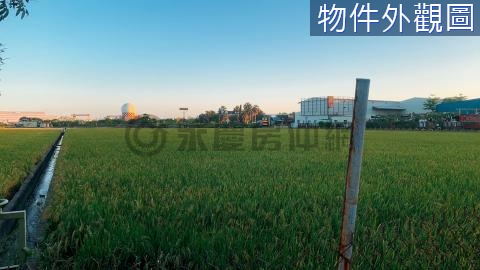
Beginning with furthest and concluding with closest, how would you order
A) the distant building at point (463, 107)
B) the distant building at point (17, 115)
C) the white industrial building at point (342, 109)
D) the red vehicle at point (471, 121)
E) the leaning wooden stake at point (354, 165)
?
1. the distant building at point (17, 115)
2. the white industrial building at point (342, 109)
3. the distant building at point (463, 107)
4. the red vehicle at point (471, 121)
5. the leaning wooden stake at point (354, 165)

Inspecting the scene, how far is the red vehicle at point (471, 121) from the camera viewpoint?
38.8m

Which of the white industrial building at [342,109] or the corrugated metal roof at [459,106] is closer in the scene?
the corrugated metal roof at [459,106]

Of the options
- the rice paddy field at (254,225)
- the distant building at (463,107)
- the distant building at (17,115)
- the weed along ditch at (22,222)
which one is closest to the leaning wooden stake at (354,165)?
the rice paddy field at (254,225)

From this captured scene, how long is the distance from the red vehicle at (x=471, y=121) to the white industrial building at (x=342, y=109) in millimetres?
20652

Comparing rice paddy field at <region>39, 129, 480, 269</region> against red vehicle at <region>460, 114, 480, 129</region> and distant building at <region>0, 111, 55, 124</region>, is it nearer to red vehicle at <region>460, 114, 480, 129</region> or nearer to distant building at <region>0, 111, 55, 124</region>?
red vehicle at <region>460, 114, 480, 129</region>

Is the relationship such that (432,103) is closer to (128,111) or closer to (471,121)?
(471,121)

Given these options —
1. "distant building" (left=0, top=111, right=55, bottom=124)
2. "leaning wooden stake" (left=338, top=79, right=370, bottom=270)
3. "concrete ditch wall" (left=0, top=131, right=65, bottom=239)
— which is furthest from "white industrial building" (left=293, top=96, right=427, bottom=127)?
"distant building" (left=0, top=111, right=55, bottom=124)

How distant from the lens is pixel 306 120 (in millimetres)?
66125

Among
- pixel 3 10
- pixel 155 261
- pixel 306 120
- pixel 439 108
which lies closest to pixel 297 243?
pixel 155 261

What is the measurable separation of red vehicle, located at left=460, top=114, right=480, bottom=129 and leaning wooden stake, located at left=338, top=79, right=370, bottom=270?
45841mm

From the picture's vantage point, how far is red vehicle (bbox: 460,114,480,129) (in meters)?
38.8

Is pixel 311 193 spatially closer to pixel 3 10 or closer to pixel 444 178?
pixel 444 178

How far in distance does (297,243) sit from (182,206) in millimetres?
1399

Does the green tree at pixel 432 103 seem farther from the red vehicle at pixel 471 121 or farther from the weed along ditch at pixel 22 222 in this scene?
the weed along ditch at pixel 22 222
